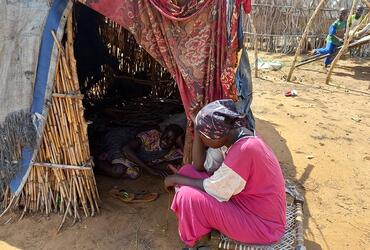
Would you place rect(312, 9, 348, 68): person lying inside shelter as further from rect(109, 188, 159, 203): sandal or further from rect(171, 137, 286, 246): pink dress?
rect(171, 137, 286, 246): pink dress

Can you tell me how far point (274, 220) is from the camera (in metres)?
2.59

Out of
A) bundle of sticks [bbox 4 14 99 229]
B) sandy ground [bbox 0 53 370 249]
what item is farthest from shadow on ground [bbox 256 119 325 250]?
bundle of sticks [bbox 4 14 99 229]

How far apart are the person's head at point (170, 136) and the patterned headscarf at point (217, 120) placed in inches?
67.7

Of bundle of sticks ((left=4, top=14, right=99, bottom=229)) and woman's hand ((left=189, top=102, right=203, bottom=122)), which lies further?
bundle of sticks ((left=4, top=14, right=99, bottom=229))

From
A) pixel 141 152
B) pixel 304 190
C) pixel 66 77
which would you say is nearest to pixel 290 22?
pixel 304 190

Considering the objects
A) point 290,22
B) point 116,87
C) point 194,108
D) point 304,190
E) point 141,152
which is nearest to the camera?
point 194,108

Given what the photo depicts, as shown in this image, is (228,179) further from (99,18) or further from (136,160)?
(99,18)

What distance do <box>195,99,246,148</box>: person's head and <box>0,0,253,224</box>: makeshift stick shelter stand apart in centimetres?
51

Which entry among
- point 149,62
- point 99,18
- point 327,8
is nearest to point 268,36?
point 327,8

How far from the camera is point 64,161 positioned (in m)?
3.32

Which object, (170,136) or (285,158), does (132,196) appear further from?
(285,158)

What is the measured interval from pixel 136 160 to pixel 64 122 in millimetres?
1143

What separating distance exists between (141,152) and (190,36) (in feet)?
5.93

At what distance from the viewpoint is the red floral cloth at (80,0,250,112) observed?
2.76m
